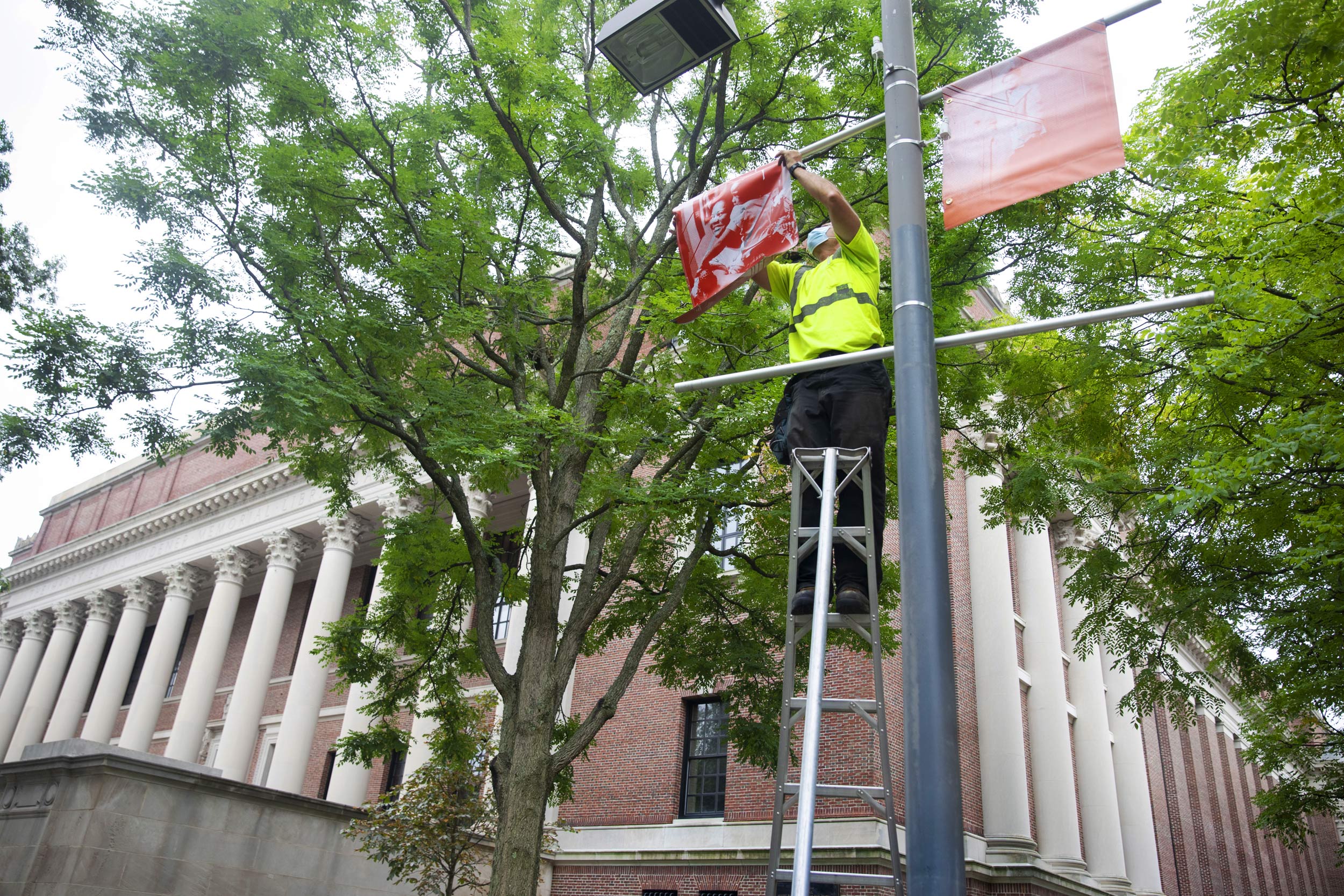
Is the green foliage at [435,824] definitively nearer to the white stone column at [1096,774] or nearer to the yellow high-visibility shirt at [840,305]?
the yellow high-visibility shirt at [840,305]

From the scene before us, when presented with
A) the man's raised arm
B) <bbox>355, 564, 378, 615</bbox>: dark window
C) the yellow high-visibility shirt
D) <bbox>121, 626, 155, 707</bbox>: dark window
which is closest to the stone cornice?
<bbox>355, 564, 378, 615</bbox>: dark window

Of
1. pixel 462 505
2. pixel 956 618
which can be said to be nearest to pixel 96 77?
pixel 462 505

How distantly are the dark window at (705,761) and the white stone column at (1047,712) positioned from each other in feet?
25.2

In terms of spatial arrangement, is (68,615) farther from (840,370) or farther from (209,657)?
(840,370)

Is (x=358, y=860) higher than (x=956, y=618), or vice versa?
(x=956, y=618)

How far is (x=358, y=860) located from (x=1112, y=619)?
46.3 feet

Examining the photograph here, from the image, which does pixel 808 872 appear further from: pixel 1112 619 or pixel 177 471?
pixel 177 471

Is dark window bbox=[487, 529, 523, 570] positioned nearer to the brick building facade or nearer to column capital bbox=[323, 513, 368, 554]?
the brick building facade

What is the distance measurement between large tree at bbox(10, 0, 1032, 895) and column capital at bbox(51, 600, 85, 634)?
38.4m

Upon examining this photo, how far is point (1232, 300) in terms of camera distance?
898 centimetres

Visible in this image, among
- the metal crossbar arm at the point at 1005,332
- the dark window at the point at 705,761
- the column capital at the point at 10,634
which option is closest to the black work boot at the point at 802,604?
the metal crossbar arm at the point at 1005,332

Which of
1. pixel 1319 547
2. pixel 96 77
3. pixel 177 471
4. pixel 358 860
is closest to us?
pixel 1319 547

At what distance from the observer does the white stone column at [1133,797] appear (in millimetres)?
25156

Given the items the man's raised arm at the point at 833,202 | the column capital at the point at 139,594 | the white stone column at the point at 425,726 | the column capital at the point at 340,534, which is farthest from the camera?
the column capital at the point at 139,594
